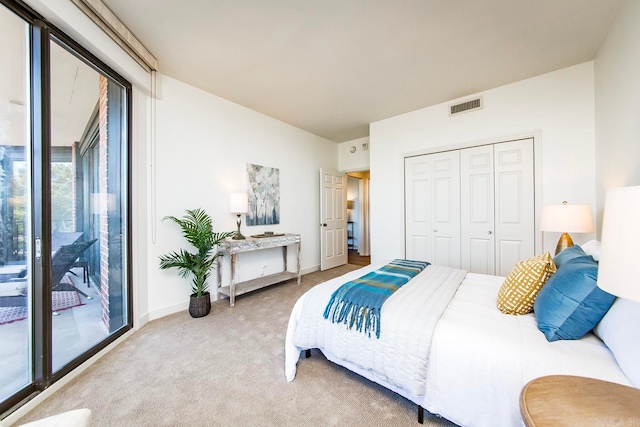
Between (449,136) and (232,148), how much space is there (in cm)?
304

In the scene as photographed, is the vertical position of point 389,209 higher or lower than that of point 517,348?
higher

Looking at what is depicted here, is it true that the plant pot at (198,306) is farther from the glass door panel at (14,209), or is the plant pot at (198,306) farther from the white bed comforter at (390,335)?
the white bed comforter at (390,335)

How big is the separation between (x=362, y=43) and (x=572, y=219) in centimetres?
242

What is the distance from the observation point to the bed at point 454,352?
3.42ft

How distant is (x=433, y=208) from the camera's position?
356cm

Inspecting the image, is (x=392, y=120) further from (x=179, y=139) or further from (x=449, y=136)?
(x=179, y=139)

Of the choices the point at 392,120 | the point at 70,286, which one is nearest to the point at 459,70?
the point at 392,120

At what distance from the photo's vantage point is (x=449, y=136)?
3387 mm

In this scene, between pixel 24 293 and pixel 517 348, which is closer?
pixel 517 348

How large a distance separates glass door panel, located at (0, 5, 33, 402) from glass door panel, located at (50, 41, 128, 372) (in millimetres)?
144

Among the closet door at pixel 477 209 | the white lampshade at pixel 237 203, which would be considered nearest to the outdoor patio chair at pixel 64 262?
the white lampshade at pixel 237 203

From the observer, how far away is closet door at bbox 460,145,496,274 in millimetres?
3131

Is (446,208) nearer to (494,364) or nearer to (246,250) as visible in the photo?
(494,364)

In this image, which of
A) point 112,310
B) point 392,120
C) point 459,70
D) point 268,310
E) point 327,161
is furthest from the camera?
point 327,161
